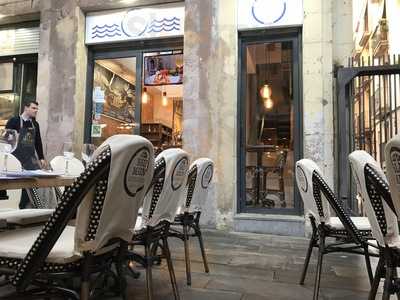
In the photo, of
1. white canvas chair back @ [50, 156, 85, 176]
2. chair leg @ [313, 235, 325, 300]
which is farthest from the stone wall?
chair leg @ [313, 235, 325, 300]

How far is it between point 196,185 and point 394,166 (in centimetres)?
160

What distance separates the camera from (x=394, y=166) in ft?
3.98

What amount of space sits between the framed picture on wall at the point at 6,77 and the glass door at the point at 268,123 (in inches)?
162

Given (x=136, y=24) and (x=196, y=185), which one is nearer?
(x=196, y=185)

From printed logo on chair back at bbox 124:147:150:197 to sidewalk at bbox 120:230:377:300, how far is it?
1.14 meters

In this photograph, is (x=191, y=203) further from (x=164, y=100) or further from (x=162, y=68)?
(x=164, y=100)

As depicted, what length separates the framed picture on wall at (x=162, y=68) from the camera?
5.90m

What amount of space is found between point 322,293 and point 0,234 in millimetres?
1875

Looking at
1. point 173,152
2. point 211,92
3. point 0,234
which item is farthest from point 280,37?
point 0,234

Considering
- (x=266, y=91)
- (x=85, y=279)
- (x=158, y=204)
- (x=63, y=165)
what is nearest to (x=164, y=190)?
(x=158, y=204)

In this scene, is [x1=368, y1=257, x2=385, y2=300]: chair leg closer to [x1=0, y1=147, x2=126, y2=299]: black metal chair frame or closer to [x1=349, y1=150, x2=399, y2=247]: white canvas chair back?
[x1=349, y1=150, x2=399, y2=247]: white canvas chair back

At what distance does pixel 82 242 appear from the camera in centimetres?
129

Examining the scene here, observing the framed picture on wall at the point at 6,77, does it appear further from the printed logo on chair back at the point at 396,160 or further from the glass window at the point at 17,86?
the printed logo on chair back at the point at 396,160

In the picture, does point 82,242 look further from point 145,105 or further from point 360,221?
point 145,105
